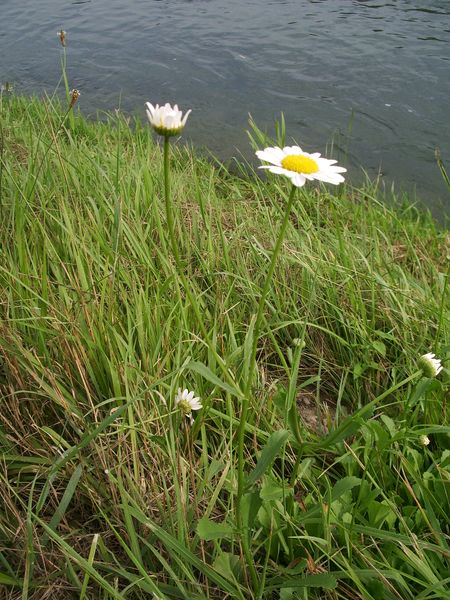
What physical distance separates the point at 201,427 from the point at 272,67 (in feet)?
18.0

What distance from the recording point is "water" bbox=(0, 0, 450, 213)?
15.6 ft

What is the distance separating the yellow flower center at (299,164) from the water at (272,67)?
3100 mm

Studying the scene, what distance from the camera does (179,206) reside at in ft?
7.54

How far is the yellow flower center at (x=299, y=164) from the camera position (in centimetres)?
89

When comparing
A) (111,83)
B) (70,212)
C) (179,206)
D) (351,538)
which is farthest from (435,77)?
(351,538)

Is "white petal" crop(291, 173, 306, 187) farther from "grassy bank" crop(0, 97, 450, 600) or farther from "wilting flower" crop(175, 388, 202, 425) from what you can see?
"wilting flower" crop(175, 388, 202, 425)

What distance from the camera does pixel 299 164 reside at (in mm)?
900

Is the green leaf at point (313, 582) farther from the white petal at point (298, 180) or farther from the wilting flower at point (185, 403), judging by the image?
the white petal at point (298, 180)

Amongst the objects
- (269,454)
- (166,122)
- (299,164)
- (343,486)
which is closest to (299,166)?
(299,164)

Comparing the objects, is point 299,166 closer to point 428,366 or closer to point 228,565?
point 428,366

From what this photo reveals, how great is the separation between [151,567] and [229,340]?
0.66 m

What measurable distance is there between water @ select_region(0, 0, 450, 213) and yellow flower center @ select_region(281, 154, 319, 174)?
3100 mm

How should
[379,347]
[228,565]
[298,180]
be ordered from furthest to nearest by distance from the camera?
1. [379,347]
2. [228,565]
3. [298,180]

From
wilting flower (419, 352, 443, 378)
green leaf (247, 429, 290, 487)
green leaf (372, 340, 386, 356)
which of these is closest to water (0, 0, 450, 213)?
green leaf (372, 340, 386, 356)
